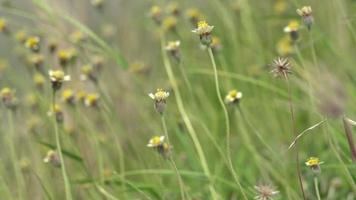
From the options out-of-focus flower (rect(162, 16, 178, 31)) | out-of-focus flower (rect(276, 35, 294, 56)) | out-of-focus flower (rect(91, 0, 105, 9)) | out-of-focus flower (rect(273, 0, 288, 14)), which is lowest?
out-of-focus flower (rect(276, 35, 294, 56))

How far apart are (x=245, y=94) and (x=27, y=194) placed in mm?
785

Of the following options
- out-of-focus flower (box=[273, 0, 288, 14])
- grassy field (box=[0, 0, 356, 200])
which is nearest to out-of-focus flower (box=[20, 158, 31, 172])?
grassy field (box=[0, 0, 356, 200])

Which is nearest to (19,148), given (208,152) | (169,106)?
(169,106)

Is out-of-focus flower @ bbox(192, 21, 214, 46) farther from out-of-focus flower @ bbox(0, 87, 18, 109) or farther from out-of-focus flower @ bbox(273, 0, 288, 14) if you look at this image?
out-of-focus flower @ bbox(273, 0, 288, 14)

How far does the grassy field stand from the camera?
1839 mm

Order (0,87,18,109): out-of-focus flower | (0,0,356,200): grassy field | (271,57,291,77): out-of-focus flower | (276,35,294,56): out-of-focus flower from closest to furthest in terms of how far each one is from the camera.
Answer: (271,57,291,77): out-of-focus flower
(0,0,356,200): grassy field
(0,87,18,109): out-of-focus flower
(276,35,294,56): out-of-focus flower

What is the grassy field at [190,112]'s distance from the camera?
184 cm

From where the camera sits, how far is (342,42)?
2568mm

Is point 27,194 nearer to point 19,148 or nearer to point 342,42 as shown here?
point 19,148

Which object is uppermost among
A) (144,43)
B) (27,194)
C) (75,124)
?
(144,43)

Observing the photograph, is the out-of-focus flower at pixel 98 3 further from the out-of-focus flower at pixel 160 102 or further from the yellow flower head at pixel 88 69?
the out-of-focus flower at pixel 160 102

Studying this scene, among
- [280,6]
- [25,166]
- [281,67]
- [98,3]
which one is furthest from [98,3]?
[281,67]

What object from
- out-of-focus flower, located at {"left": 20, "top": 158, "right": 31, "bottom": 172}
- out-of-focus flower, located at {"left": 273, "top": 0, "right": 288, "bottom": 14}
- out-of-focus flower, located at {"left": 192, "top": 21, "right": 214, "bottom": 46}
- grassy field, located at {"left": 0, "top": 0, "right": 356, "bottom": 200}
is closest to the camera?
out-of-focus flower, located at {"left": 192, "top": 21, "right": 214, "bottom": 46}

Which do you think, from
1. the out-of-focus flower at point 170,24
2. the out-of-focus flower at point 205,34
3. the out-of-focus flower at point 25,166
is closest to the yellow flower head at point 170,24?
the out-of-focus flower at point 170,24
